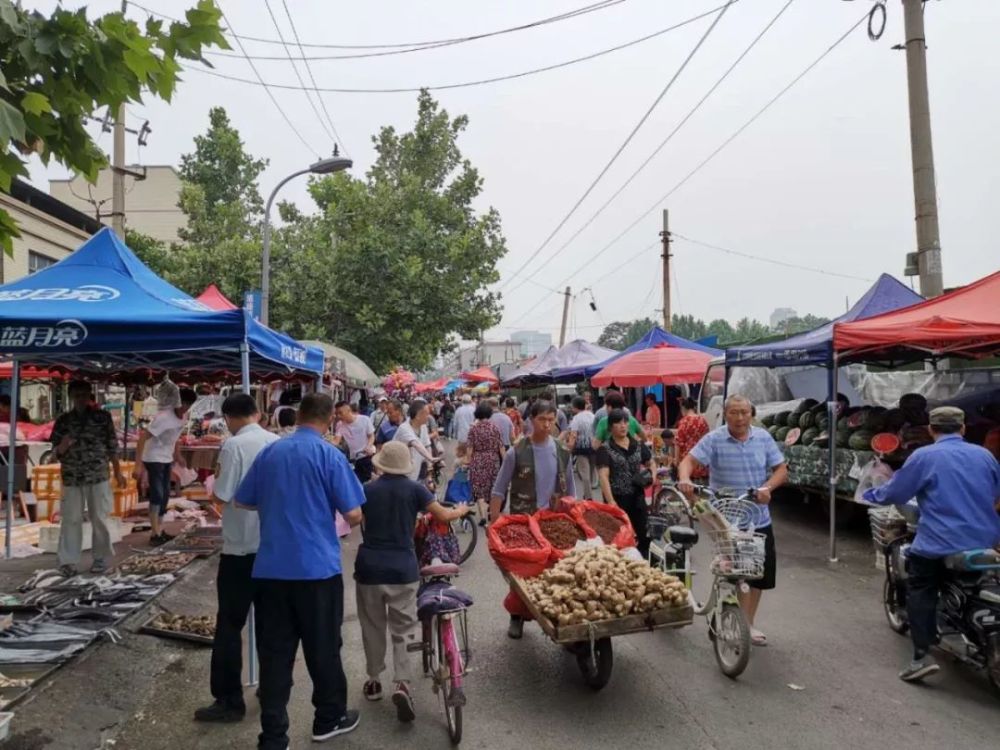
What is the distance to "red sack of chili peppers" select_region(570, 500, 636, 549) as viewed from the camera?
5.58m

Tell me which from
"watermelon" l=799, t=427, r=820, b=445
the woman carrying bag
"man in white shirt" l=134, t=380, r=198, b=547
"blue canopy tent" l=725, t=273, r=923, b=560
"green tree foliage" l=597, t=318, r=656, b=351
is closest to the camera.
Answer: the woman carrying bag

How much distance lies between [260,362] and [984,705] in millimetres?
7123

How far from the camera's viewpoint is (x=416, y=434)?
961cm

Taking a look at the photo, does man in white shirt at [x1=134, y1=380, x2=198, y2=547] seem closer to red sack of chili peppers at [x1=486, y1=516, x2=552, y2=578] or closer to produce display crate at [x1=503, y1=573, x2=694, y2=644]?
red sack of chili peppers at [x1=486, y1=516, x2=552, y2=578]

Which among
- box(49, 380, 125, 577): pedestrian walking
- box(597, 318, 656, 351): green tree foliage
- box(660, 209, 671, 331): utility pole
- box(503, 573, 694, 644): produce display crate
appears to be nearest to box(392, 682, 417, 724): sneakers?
box(503, 573, 694, 644): produce display crate

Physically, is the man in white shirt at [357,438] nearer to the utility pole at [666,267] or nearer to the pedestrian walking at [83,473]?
the pedestrian walking at [83,473]

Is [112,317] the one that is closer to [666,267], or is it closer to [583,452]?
[583,452]

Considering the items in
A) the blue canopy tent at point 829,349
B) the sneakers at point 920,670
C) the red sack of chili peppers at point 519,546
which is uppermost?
the blue canopy tent at point 829,349

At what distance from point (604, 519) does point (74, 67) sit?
442cm

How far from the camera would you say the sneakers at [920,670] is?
4863 mm

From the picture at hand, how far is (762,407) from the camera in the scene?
14.5 meters

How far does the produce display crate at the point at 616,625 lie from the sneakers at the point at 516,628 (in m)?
1.50

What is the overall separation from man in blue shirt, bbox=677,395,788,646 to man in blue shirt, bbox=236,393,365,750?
2724 millimetres

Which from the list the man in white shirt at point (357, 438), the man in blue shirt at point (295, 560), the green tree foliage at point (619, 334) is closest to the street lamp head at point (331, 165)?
the man in white shirt at point (357, 438)
